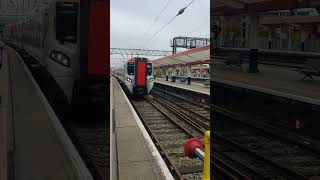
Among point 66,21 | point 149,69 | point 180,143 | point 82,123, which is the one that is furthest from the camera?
point 149,69

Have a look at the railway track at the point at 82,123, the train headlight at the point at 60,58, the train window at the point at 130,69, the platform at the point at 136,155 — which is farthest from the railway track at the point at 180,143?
the train window at the point at 130,69

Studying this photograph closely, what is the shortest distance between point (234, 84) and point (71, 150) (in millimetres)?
591

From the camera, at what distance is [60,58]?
1.26m

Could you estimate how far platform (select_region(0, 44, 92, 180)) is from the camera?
1.08m

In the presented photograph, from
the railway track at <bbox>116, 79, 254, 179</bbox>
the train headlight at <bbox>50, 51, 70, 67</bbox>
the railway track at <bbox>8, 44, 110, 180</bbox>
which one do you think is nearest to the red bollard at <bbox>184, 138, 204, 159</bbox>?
the railway track at <bbox>116, 79, 254, 179</bbox>

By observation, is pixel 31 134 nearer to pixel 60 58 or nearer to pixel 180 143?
pixel 60 58

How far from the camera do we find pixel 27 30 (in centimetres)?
128

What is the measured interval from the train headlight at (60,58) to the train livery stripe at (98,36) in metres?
0.07

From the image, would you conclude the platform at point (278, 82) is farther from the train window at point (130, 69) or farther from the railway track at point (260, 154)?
the train window at point (130, 69)

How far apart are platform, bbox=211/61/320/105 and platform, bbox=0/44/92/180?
596mm

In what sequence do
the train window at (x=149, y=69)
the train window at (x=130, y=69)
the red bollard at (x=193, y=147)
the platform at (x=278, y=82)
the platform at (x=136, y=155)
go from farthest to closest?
the train window at (x=149, y=69) < the train window at (x=130, y=69) < the platform at (x=136, y=155) < the red bollard at (x=193, y=147) < the platform at (x=278, y=82)

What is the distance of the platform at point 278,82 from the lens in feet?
3.14

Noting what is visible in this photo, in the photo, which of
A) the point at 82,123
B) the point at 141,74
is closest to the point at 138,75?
the point at 141,74

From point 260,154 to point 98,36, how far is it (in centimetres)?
65
